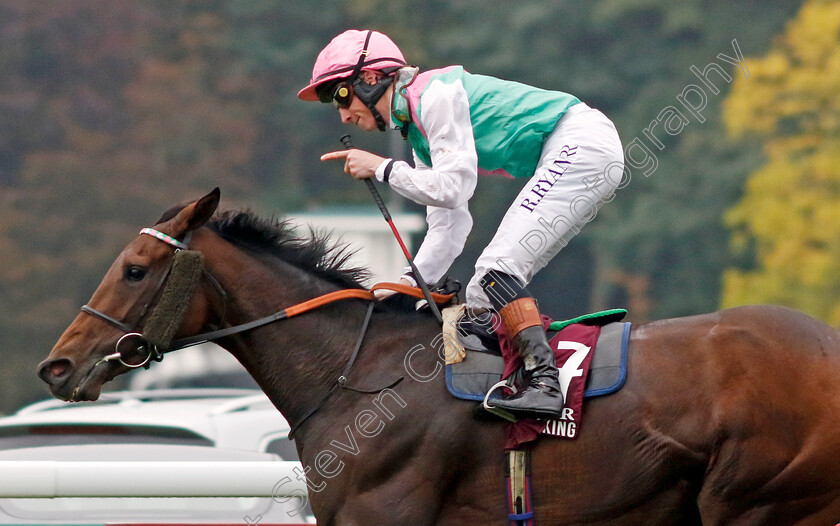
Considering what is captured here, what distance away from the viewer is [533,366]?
12.9 ft

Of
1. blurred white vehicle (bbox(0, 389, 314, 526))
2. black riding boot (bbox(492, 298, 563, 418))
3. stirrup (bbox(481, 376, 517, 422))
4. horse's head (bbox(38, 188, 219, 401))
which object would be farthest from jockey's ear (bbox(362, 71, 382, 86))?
blurred white vehicle (bbox(0, 389, 314, 526))

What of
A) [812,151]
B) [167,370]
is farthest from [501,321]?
[812,151]

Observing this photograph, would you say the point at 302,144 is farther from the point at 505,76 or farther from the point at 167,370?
the point at 167,370

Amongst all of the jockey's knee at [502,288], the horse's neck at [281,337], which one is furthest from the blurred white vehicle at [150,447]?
the jockey's knee at [502,288]

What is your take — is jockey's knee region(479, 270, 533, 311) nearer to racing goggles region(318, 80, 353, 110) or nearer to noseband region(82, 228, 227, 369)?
racing goggles region(318, 80, 353, 110)

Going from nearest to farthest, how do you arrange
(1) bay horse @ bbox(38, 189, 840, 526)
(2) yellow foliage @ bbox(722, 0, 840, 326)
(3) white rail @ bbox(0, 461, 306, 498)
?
(1) bay horse @ bbox(38, 189, 840, 526) → (3) white rail @ bbox(0, 461, 306, 498) → (2) yellow foliage @ bbox(722, 0, 840, 326)

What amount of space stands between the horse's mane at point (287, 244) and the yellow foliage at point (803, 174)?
61.8 feet

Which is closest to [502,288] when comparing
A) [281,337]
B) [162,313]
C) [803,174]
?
[281,337]

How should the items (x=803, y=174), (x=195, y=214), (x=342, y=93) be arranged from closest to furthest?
(x=195, y=214)
(x=342, y=93)
(x=803, y=174)

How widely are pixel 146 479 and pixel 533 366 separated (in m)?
1.62

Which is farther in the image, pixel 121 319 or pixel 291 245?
pixel 291 245

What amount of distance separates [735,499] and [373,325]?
4.42 feet

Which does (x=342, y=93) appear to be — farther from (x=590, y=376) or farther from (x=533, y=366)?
(x=590, y=376)

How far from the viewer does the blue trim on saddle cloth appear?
393cm
